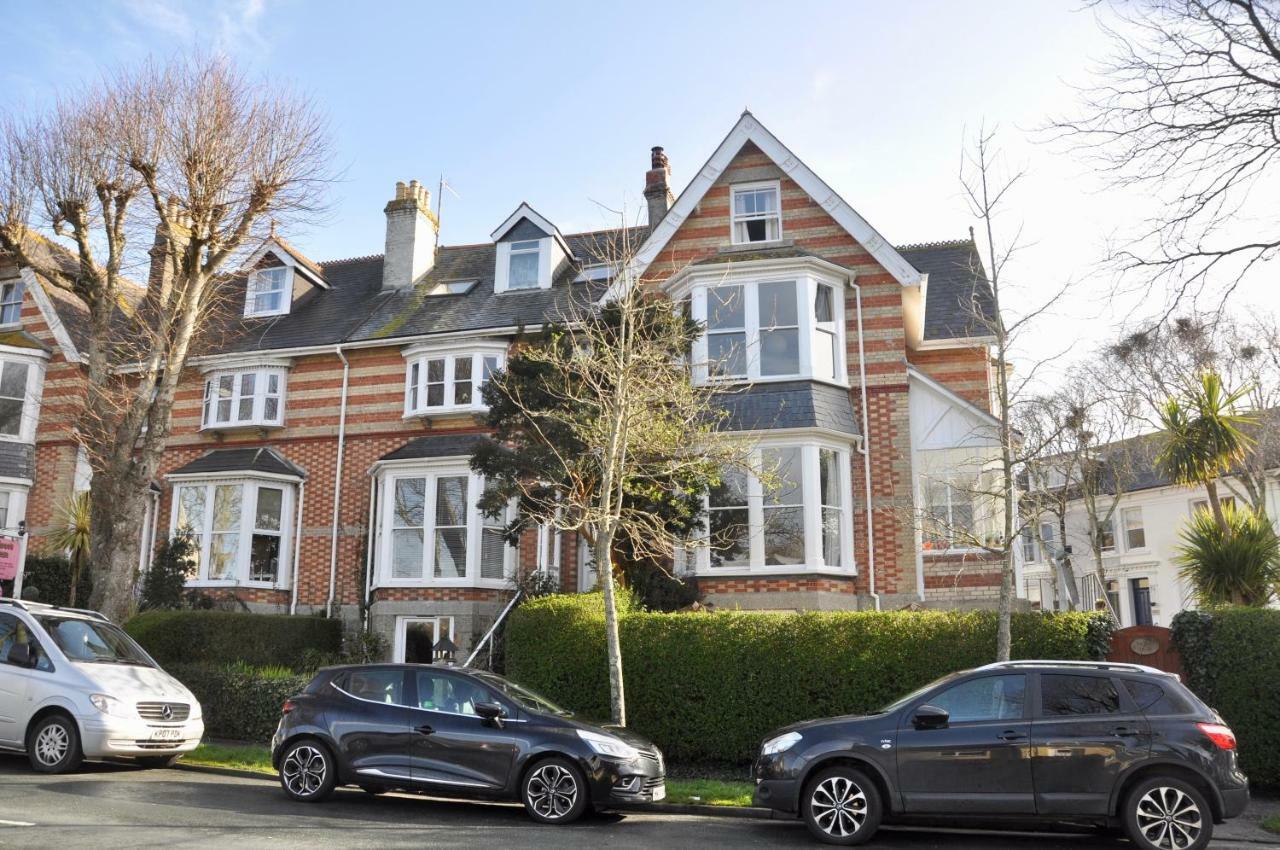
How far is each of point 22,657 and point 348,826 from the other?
520cm

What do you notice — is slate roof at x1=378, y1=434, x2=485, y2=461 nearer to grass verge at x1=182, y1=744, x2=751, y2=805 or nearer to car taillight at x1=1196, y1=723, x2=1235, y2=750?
grass verge at x1=182, y1=744, x2=751, y2=805

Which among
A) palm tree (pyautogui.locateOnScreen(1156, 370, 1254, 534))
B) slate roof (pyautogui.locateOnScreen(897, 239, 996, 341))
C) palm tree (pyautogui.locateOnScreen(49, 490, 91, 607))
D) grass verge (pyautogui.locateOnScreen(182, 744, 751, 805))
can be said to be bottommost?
grass verge (pyautogui.locateOnScreen(182, 744, 751, 805))

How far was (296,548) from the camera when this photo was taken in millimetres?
21250

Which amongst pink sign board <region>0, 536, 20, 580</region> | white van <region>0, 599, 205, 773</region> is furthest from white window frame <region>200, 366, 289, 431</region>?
white van <region>0, 599, 205, 773</region>

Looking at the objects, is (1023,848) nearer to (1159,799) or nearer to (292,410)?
(1159,799)

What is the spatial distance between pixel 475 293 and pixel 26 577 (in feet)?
36.8

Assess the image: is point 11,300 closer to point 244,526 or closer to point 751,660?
point 244,526

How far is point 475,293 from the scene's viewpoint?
2295cm

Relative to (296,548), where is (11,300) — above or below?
above

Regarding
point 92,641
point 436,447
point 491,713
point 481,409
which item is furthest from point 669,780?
point 481,409

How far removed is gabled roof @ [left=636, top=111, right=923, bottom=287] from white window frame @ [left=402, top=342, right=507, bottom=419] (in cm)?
405

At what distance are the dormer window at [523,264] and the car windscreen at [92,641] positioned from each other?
40.6 feet

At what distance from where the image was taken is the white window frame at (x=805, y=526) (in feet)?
55.1

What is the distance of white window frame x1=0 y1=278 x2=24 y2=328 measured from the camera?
961 inches
